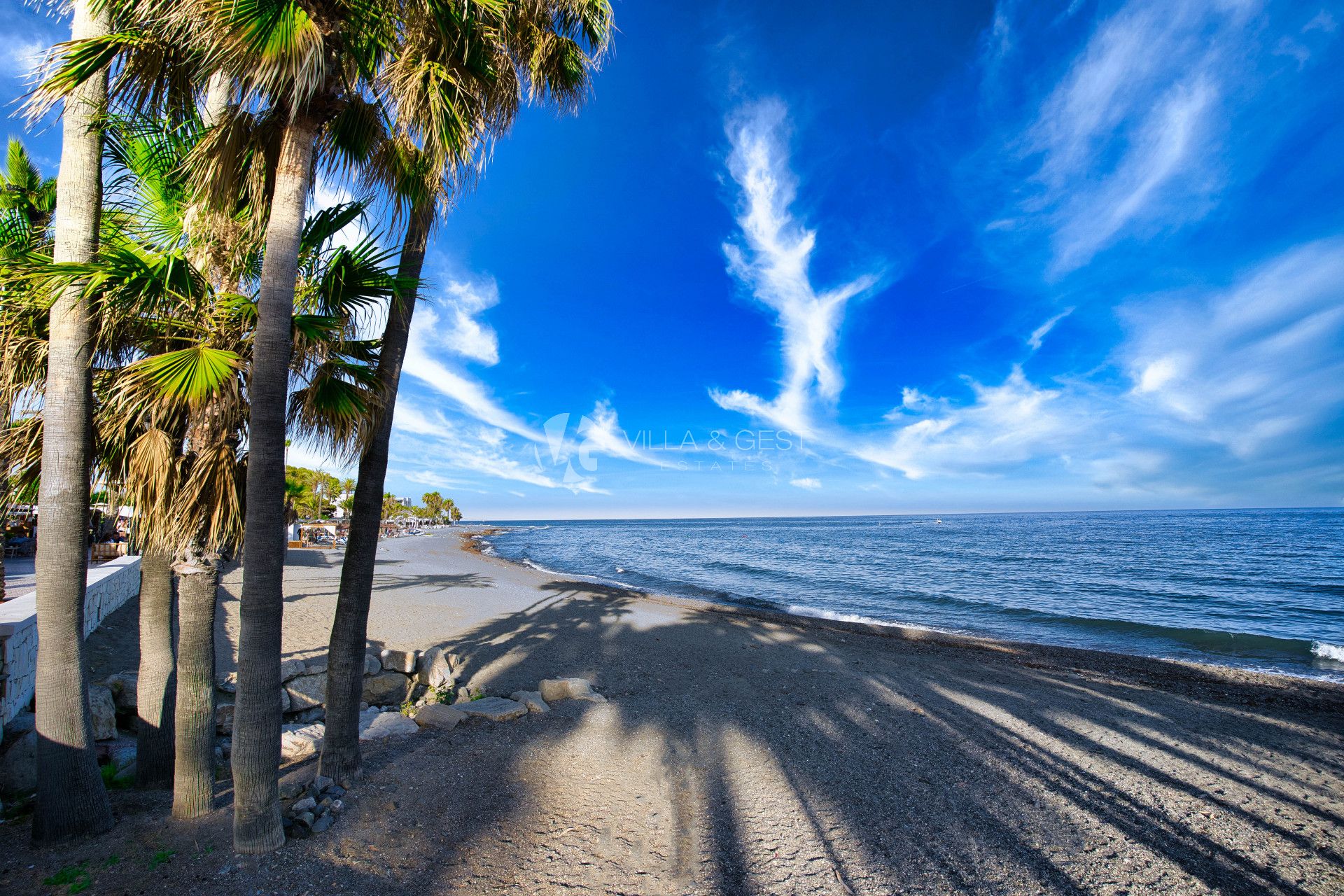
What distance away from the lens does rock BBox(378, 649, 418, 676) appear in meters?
8.00

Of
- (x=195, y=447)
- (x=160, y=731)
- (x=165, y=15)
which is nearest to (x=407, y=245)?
(x=165, y=15)

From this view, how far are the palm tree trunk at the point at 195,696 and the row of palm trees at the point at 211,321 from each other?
0.6 inches

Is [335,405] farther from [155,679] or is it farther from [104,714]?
[104,714]

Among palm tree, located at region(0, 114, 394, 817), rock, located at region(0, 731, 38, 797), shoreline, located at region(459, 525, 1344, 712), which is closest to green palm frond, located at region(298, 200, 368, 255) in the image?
A: palm tree, located at region(0, 114, 394, 817)

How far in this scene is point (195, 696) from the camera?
3.83m

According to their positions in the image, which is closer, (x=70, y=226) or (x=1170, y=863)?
(x=70, y=226)

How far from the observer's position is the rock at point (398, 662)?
26.2 feet

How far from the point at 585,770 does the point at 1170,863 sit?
483cm

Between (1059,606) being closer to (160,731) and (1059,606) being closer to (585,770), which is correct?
(585,770)

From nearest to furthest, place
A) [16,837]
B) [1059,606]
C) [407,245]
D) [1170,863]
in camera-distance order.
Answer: [16,837] → [1170,863] → [407,245] → [1059,606]

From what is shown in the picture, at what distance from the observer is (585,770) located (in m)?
5.30

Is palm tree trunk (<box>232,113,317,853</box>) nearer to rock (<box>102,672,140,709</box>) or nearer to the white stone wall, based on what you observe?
the white stone wall

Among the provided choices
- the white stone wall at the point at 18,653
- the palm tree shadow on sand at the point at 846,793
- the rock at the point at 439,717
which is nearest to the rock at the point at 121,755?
the white stone wall at the point at 18,653

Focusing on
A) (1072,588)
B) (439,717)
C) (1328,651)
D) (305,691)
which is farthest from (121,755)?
(1072,588)
